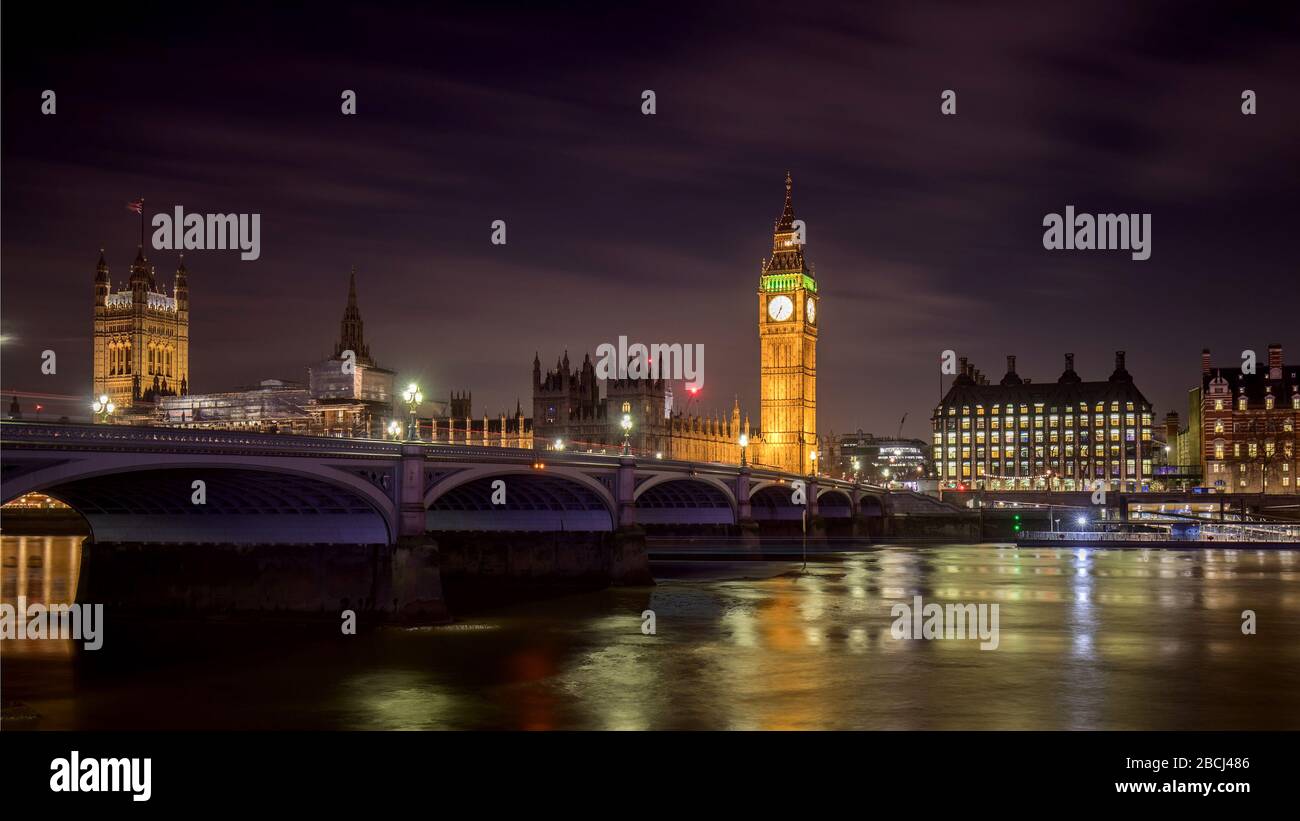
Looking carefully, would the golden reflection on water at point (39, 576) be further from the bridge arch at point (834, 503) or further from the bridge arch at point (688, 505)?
the bridge arch at point (834, 503)

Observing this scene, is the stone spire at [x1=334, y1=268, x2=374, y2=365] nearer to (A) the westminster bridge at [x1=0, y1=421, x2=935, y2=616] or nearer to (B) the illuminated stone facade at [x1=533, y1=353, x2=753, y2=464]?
(B) the illuminated stone facade at [x1=533, y1=353, x2=753, y2=464]

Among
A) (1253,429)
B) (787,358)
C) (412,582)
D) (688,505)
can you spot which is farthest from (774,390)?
(412,582)

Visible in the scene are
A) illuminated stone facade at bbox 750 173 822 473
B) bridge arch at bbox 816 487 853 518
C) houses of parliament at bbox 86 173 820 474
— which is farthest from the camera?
illuminated stone facade at bbox 750 173 822 473

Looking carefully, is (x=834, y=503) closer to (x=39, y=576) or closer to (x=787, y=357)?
(x=787, y=357)

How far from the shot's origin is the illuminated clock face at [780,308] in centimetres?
18238

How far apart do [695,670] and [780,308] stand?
153m

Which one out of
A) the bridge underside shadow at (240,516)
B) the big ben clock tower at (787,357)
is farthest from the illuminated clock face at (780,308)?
the bridge underside shadow at (240,516)

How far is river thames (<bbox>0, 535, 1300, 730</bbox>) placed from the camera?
26.2m

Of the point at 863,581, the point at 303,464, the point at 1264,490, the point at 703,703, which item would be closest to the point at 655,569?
the point at 863,581

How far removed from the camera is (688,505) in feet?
293

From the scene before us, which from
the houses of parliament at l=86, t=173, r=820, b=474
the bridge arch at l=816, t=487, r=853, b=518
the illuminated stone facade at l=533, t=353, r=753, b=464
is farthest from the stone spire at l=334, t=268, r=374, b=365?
the bridge arch at l=816, t=487, r=853, b=518
